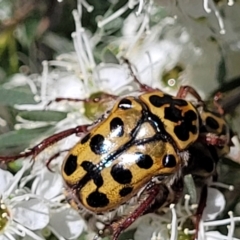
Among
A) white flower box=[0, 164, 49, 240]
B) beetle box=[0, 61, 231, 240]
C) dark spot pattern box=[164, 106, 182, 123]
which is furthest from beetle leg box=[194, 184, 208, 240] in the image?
white flower box=[0, 164, 49, 240]

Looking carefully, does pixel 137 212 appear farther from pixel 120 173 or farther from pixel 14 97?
pixel 14 97

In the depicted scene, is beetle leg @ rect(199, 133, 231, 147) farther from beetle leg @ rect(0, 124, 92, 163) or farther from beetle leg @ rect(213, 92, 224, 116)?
beetle leg @ rect(0, 124, 92, 163)

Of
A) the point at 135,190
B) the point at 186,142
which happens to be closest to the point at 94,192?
the point at 135,190

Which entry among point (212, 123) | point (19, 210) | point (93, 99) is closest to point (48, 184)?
point (19, 210)

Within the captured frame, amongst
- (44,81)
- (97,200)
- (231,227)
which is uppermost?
(44,81)

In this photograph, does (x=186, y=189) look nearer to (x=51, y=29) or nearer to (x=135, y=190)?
(x=135, y=190)

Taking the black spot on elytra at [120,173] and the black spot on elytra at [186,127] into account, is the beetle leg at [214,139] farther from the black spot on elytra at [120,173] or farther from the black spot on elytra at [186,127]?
the black spot on elytra at [120,173]

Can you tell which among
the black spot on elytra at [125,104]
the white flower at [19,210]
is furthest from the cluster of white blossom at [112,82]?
the black spot on elytra at [125,104]
